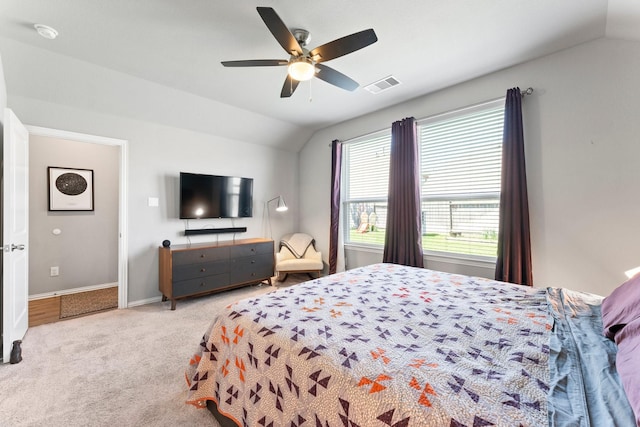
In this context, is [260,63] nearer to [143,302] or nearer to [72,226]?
[143,302]

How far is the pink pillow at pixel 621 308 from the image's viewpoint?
3.78 ft

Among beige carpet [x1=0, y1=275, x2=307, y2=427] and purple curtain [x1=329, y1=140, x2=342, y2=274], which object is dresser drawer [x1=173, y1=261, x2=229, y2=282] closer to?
beige carpet [x1=0, y1=275, x2=307, y2=427]

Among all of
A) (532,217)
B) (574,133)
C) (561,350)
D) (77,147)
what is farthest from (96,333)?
(574,133)

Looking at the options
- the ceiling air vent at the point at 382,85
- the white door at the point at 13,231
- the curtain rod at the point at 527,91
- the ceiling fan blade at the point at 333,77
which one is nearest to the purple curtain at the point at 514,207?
the curtain rod at the point at 527,91

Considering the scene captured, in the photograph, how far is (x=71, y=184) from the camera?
13.3 feet

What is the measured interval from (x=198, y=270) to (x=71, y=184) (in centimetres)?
243

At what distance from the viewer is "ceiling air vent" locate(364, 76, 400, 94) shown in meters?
3.11

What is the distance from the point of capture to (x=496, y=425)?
0.72m

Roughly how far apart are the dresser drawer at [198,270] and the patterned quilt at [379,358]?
1948 millimetres

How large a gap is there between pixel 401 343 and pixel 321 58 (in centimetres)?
202

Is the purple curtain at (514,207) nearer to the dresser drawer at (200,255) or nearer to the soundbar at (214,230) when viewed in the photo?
the dresser drawer at (200,255)

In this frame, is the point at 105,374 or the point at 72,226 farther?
the point at 72,226

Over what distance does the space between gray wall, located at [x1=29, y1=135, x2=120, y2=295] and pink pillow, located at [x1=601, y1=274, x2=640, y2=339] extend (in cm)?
516

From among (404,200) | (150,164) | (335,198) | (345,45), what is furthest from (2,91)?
(404,200)
